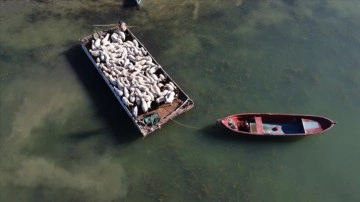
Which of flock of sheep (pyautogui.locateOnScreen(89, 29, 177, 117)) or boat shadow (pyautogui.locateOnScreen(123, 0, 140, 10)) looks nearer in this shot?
flock of sheep (pyautogui.locateOnScreen(89, 29, 177, 117))

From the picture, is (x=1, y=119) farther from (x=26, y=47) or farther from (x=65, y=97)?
(x=26, y=47)

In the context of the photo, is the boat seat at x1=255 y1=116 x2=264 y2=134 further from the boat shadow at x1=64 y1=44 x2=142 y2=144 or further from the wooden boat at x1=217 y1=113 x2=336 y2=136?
the boat shadow at x1=64 y1=44 x2=142 y2=144

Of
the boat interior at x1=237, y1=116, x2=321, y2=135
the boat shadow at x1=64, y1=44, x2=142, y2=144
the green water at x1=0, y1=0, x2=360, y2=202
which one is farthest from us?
the boat shadow at x1=64, y1=44, x2=142, y2=144

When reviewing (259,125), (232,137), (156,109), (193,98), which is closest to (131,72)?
(156,109)

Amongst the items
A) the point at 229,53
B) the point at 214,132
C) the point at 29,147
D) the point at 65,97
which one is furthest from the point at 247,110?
the point at 29,147

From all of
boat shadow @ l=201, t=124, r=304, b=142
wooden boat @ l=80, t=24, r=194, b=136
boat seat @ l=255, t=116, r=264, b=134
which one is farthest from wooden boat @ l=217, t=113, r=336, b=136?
wooden boat @ l=80, t=24, r=194, b=136

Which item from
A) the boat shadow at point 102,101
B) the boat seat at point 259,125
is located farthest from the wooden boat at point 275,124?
the boat shadow at point 102,101

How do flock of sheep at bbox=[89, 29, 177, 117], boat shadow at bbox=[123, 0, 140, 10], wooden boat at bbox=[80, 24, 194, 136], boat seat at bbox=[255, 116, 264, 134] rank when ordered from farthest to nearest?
boat shadow at bbox=[123, 0, 140, 10]
flock of sheep at bbox=[89, 29, 177, 117]
boat seat at bbox=[255, 116, 264, 134]
wooden boat at bbox=[80, 24, 194, 136]
